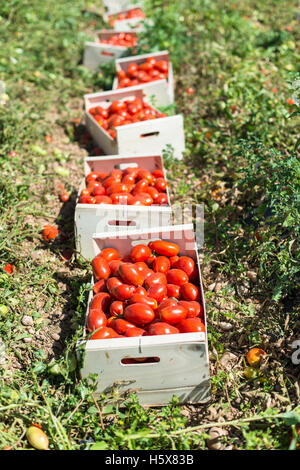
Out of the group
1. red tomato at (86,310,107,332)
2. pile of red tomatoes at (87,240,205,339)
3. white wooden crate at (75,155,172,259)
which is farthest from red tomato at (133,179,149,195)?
red tomato at (86,310,107,332)

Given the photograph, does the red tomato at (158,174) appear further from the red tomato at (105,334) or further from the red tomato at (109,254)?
the red tomato at (105,334)

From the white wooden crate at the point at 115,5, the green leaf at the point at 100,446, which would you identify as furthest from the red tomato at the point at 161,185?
the white wooden crate at the point at 115,5

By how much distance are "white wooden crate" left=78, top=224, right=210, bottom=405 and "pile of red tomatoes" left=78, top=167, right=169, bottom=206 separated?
1.40 meters

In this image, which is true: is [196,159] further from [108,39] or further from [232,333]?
[108,39]

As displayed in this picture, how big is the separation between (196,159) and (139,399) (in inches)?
114

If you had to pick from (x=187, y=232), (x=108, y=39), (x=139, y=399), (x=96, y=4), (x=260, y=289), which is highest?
(x=96, y=4)

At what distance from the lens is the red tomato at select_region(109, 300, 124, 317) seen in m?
2.96

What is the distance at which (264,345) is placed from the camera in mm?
3172

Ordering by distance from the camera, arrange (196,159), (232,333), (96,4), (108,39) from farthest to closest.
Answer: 1. (96,4)
2. (108,39)
3. (196,159)
4. (232,333)

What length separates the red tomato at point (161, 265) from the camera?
10.6 ft

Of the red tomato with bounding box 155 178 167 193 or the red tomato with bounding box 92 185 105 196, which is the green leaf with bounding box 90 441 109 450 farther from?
the red tomato with bounding box 155 178 167 193

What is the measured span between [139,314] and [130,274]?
1.11 feet

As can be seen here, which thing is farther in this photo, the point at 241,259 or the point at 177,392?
the point at 241,259

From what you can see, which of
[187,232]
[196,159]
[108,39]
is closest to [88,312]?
[187,232]
